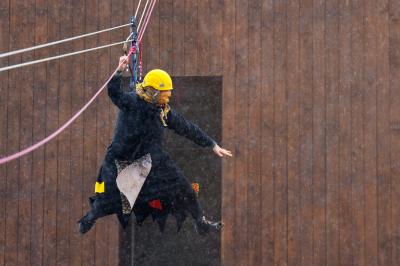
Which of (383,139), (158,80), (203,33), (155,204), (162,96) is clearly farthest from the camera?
(203,33)

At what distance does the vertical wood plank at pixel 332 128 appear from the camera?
31.1 feet

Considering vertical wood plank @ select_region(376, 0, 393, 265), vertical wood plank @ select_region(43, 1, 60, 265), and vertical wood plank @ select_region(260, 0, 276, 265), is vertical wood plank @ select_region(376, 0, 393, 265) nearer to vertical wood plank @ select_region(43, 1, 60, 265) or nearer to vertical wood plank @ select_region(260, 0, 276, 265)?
vertical wood plank @ select_region(260, 0, 276, 265)

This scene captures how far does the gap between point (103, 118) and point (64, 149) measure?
2.28 feet

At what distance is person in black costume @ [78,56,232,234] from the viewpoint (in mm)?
5868

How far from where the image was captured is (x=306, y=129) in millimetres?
→ 9570

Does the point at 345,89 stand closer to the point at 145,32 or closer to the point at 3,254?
the point at 145,32

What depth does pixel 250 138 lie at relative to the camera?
376 inches

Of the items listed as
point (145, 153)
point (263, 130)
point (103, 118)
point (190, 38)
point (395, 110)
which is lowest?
point (145, 153)

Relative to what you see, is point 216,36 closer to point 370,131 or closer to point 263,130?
point 263,130

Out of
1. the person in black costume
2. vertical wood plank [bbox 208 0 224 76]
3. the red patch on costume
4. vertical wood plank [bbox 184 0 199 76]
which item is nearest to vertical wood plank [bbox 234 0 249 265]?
vertical wood plank [bbox 208 0 224 76]

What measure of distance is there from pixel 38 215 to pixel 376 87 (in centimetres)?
498

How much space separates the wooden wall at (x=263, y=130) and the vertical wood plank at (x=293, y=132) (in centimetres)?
1

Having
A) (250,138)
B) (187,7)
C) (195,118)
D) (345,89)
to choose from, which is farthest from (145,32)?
(345,89)

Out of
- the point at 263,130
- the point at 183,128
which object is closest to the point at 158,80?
the point at 183,128
